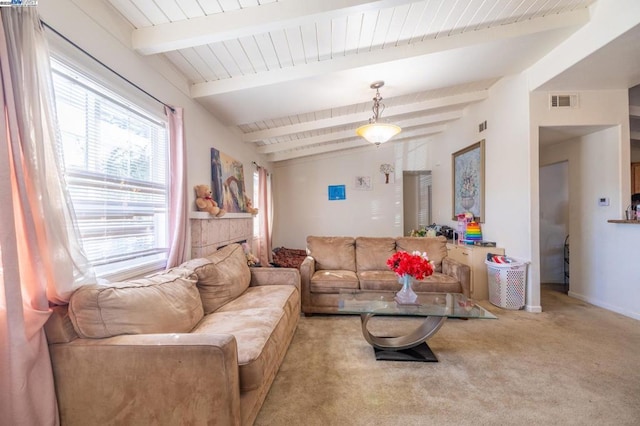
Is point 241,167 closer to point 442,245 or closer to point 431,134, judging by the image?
point 442,245

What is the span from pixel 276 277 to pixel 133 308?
1482 mm

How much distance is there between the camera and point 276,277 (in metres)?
2.66

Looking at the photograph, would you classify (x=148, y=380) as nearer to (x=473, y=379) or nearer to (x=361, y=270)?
(x=473, y=379)

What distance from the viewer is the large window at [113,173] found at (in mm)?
1427

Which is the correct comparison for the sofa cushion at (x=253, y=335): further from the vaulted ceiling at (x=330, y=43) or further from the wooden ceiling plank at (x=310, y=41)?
the wooden ceiling plank at (x=310, y=41)

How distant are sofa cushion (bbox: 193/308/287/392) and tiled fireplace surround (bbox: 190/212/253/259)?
0.88 m

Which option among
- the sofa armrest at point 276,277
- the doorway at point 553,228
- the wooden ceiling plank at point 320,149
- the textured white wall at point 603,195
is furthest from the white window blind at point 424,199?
the sofa armrest at point 276,277

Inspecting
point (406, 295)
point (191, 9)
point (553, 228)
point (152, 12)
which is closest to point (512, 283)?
point (406, 295)

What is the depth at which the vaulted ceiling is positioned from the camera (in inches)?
65.4

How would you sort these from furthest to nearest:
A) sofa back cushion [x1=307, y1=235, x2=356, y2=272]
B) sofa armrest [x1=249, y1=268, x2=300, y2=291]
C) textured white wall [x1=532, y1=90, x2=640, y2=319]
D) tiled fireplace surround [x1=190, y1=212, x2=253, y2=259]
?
sofa back cushion [x1=307, y1=235, x2=356, y2=272]
textured white wall [x1=532, y1=90, x2=640, y2=319]
sofa armrest [x1=249, y1=268, x2=300, y2=291]
tiled fireplace surround [x1=190, y1=212, x2=253, y2=259]

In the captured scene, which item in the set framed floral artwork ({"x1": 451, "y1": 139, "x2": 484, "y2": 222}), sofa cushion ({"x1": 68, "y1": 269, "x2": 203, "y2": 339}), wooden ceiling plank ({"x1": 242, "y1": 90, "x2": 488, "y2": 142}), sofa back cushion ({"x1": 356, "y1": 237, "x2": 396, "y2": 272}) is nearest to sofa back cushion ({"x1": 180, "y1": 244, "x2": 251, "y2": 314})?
sofa cushion ({"x1": 68, "y1": 269, "x2": 203, "y2": 339})

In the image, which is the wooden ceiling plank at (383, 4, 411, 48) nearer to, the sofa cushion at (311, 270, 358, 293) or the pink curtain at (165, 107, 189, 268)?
the pink curtain at (165, 107, 189, 268)

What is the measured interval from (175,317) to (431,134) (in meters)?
5.50

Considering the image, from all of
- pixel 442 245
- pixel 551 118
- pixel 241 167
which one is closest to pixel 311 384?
pixel 442 245
